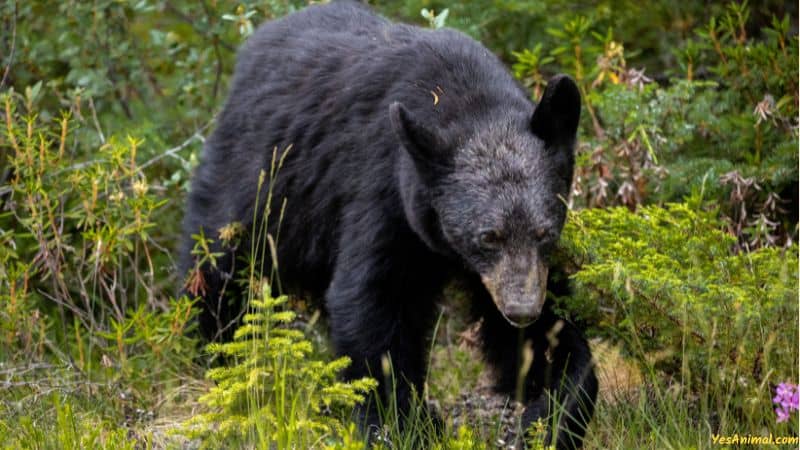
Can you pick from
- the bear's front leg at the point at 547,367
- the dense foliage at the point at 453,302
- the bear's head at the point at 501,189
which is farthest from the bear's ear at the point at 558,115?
the bear's front leg at the point at 547,367

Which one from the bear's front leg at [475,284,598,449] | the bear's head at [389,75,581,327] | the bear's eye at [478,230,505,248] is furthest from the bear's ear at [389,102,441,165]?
the bear's front leg at [475,284,598,449]

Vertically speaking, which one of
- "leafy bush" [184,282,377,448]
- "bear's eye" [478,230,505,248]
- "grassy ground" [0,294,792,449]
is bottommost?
"grassy ground" [0,294,792,449]

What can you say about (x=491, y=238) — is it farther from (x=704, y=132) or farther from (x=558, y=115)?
(x=704, y=132)

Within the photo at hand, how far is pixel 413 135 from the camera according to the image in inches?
178

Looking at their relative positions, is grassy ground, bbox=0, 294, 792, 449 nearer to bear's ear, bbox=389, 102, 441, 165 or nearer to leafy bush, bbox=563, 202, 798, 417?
leafy bush, bbox=563, 202, 798, 417

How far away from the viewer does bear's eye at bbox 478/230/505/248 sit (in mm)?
4415

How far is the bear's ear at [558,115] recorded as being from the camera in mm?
4539

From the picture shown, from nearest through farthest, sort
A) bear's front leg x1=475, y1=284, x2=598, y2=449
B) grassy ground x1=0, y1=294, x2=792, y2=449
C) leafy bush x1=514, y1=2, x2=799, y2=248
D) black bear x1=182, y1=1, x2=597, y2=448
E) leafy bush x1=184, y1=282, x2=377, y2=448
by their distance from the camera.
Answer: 1. leafy bush x1=184, y1=282, x2=377, y2=448
2. grassy ground x1=0, y1=294, x2=792, y2=449
3. black bear x1=182, y1=1, x2=597, y2=448
4. bear's front leg x1=475, y1=284, x2=598, y2=449
5. leafy bush x1=514, y1=2, x2=799, y2=248

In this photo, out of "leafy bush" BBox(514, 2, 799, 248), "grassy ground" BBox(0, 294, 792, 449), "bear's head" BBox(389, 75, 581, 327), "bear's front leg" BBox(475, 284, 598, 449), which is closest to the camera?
"grassy ground" BBox(0, 294, 792, 449)

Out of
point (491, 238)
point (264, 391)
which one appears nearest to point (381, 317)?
point (491, 238)

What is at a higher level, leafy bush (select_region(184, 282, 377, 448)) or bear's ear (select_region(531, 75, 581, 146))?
bear's ear (select_region(531, 75, 581, 146))

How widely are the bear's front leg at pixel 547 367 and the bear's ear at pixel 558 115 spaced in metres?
0.74

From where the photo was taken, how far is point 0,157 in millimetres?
7578

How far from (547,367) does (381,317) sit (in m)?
0.74
